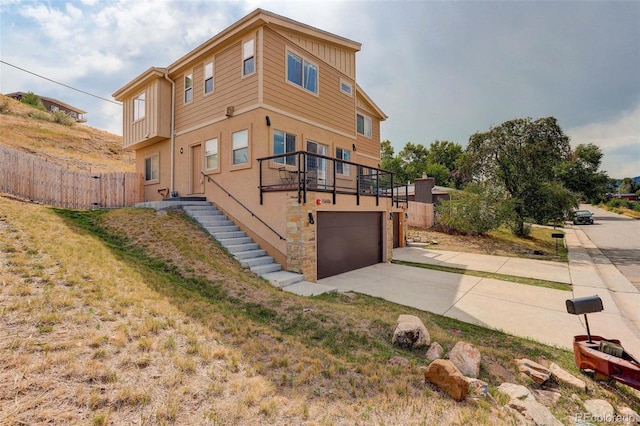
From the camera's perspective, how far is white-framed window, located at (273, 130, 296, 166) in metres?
9.28

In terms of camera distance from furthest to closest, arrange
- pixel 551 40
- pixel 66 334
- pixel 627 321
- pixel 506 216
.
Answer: pixel 506 216
pixel 551 40
pixel 627 321
pixel 66 334

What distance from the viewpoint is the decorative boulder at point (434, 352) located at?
3.67 metres

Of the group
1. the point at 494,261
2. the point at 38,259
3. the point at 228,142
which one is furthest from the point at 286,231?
the point at 494,261

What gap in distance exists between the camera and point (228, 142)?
9.82 meters

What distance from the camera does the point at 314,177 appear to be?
8484mm

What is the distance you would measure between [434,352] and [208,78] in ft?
37.3

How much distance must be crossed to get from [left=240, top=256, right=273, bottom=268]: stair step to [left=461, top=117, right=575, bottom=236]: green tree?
15.2m

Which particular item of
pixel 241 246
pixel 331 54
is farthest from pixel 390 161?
pixel 241 246

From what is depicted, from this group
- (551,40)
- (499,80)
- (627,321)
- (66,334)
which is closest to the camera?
(66,334)

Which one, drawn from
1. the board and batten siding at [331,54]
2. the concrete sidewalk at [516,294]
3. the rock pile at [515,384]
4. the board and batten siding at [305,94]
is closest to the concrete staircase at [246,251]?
the concrete sidewalk at [516,294]

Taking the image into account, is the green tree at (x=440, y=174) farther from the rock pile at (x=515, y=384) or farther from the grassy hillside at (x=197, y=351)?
the rock pile at (x=515, y=384)

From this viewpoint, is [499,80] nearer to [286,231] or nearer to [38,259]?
[286,231]

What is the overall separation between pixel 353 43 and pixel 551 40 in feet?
24.9

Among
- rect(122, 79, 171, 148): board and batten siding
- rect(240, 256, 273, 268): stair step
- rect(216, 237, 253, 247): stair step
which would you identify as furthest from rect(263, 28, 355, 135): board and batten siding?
rect(122, 79, 171, 148): board and batten siding
